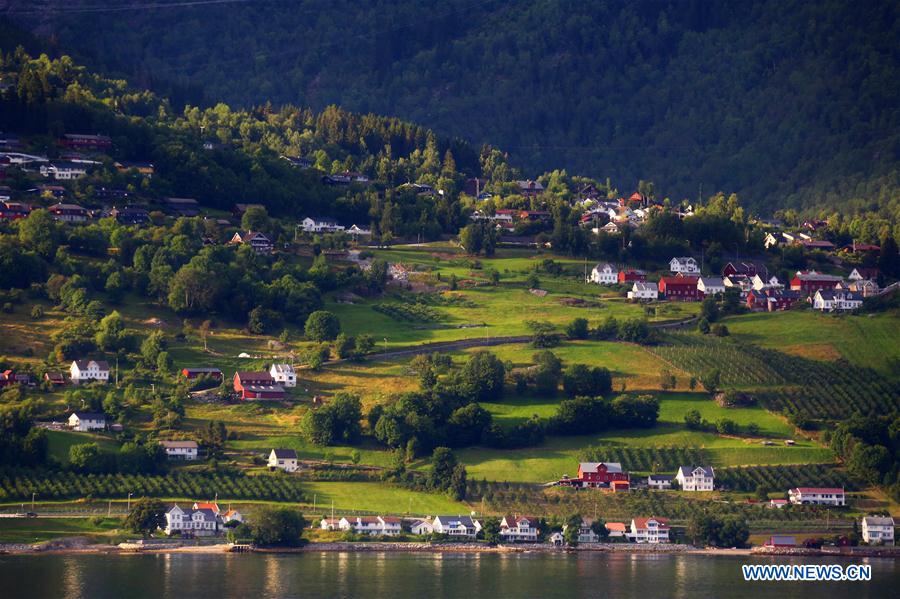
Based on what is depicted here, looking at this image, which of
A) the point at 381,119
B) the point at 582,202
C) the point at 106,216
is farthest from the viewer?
the point at 381,119

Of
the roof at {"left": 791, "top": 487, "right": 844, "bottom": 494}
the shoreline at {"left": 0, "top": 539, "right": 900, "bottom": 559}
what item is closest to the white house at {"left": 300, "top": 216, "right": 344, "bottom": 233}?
the shoreline at {"left": 0, "top": 539, "right": 900, "bottom": 559}

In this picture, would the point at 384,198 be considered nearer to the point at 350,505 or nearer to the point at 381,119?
the point at 381,119

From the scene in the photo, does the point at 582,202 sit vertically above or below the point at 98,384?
above

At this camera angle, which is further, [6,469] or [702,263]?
[702,263]

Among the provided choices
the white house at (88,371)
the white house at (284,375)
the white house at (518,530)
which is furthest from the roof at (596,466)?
the white house at (88,371)

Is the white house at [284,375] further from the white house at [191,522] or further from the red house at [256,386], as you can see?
the white house at [191,522]

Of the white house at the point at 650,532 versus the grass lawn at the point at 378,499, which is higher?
the grass lawn at the point at 378,499

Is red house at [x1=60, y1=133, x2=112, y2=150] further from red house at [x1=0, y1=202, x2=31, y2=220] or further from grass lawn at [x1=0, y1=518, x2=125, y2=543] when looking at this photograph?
grass lawn at [x1=0, y1=518, x2=125, y2=543]

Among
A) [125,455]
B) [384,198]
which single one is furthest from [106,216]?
[125,455]
